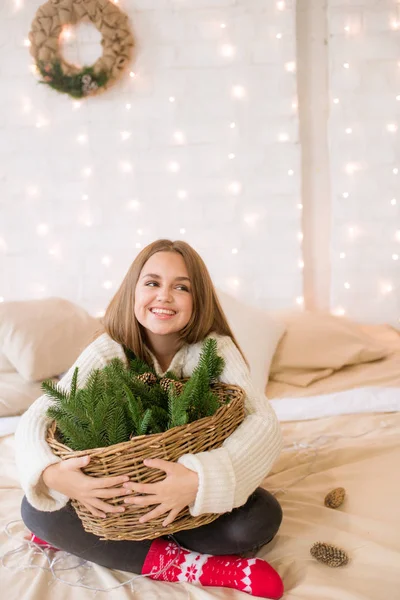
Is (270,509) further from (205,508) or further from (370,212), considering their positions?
(370,212)

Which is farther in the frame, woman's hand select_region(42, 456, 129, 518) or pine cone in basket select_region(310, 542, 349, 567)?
pine cone in basket select_region(310, 542, 349, 567)

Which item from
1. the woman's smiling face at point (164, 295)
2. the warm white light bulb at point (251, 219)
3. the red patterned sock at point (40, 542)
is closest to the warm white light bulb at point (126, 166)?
the warm white light bulb at point (251, 219)

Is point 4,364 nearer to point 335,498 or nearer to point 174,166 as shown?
point 174,166

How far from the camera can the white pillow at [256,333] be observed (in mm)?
1864

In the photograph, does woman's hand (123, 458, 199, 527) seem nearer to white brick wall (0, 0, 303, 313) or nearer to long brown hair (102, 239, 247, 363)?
long brown hair (102, 239, 247, 363)

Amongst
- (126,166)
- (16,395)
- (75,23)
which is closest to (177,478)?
(16,395)

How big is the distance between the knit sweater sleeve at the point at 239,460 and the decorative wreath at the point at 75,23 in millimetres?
1645

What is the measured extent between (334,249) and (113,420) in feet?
5.77

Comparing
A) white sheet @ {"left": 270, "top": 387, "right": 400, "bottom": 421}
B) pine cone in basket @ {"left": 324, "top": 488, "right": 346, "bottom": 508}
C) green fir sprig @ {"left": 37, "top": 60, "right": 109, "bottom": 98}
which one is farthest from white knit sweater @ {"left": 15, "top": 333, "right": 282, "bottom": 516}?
green fir sprig @ {"left": 37, "top": 60, "right": 109, "bottom": 98}

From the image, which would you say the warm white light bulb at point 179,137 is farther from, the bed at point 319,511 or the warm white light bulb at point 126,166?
the bed at point 319,511

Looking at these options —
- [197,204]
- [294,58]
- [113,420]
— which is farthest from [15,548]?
[294,58]

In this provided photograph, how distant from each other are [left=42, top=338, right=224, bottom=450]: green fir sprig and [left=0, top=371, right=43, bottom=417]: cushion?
0.81 m

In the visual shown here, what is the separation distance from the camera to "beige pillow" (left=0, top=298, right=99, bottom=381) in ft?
6.10

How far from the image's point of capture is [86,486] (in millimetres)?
893
